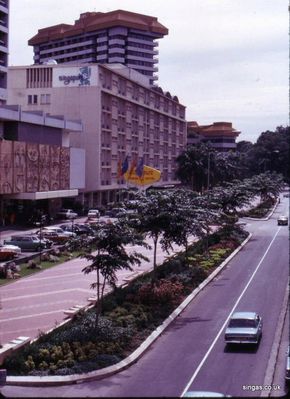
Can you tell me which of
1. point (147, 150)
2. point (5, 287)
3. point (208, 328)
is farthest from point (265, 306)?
point (147, 150)

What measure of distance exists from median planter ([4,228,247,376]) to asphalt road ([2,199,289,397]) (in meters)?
0.74

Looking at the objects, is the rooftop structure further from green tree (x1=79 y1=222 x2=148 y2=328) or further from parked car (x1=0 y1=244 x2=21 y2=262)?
green tree (x1=79 y1=222 x2=148 y2=328)

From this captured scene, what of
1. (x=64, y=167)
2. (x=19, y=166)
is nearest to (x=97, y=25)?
(x=64, y=167)

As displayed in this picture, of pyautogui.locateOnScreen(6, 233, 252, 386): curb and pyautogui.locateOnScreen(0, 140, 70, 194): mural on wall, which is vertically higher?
pyautogui.locateOnScreen(0, 140, 70, 194): mural on wall

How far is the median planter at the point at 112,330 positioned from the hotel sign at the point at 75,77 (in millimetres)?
45252

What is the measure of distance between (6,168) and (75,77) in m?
25.1

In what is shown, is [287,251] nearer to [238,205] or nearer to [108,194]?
[238,205]

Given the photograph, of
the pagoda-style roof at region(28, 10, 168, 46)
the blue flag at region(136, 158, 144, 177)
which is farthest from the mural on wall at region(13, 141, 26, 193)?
the pagoda-style roof at region(28, 10, 168, 46)

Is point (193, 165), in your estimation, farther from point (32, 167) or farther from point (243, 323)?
point (243, 323)

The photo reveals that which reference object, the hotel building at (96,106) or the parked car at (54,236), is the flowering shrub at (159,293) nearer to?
the parked car at (54,236)

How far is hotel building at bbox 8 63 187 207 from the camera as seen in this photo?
76375 mm

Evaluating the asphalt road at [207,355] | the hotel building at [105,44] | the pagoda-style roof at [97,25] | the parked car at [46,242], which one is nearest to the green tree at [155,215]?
the asphalt road at [207,355]

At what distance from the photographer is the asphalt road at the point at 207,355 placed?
16.6 metres

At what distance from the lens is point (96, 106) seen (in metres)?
76.4
